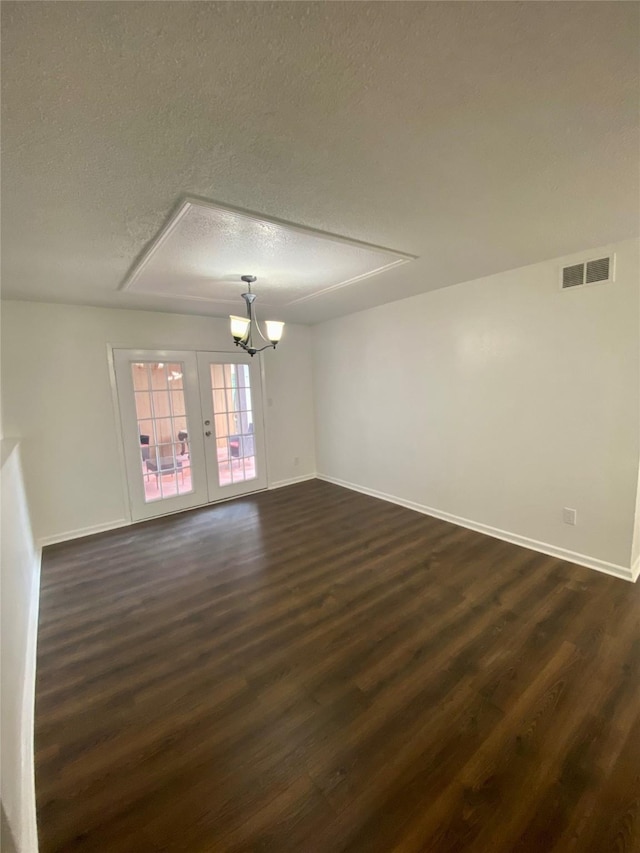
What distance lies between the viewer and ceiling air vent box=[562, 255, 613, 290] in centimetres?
250

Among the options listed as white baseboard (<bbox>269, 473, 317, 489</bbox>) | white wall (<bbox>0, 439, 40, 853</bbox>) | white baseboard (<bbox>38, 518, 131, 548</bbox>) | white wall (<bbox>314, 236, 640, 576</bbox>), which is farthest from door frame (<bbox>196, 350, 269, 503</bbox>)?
white wall (<bbox>0, 439, 40, 853</bbox>)

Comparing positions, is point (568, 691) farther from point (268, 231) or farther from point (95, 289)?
point (95, 289)

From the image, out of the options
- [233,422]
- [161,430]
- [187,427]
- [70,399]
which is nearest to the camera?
[70,399]

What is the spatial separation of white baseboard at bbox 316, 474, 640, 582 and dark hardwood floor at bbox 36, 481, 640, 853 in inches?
4.9

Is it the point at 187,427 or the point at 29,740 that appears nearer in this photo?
the point at 29,740

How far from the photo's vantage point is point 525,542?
10.3 feet

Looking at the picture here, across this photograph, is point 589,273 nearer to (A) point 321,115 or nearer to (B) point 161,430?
(A) point 321,115

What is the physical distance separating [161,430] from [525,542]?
158 inches

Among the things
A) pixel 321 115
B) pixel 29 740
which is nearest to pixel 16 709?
pixel 29 740

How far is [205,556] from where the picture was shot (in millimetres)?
3186

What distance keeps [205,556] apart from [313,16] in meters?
3.37

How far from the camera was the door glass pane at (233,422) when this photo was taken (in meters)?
4.61

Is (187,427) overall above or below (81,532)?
above

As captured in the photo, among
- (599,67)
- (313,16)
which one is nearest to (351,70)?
(313,16)
